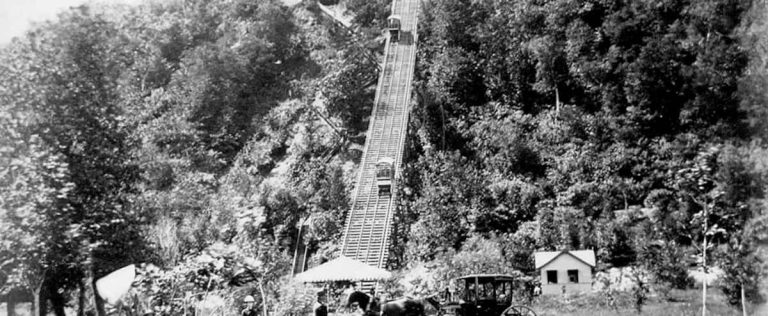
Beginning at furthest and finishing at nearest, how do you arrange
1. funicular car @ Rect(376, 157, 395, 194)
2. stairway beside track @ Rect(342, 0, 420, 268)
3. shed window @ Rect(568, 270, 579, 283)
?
1. funicular car @ Rect(376, 157, 395, 194)
2. stairway beside track @ Rect(342, 0, 420, 268)
3. shed window @ Rect(568, 270, 579, 283)

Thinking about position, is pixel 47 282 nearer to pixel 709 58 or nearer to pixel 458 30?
pixel 709 58

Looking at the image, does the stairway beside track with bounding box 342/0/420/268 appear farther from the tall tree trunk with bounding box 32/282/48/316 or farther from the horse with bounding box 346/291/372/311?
the horse with bounding box 346/291/372/311

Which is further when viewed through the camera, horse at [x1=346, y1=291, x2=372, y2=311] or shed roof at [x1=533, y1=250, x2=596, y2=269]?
→ shed roof at [x1=533, y1=250, x2=596, y2=269]

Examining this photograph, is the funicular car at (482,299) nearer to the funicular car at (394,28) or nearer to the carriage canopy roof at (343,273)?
the carriage canopy roof at (343,273)

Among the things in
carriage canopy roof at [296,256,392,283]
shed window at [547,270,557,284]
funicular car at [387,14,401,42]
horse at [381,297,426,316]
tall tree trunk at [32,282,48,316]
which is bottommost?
tall tree trunk at [32,282,48,316]

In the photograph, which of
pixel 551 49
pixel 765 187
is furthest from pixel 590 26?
pixel 765 187

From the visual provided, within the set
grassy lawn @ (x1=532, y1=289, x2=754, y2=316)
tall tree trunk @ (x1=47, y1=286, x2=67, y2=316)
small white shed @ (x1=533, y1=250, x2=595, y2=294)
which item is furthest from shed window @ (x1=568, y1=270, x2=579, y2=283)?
tall tree trunk @ (x1=47, y1=286, x2=67, y2=316)
